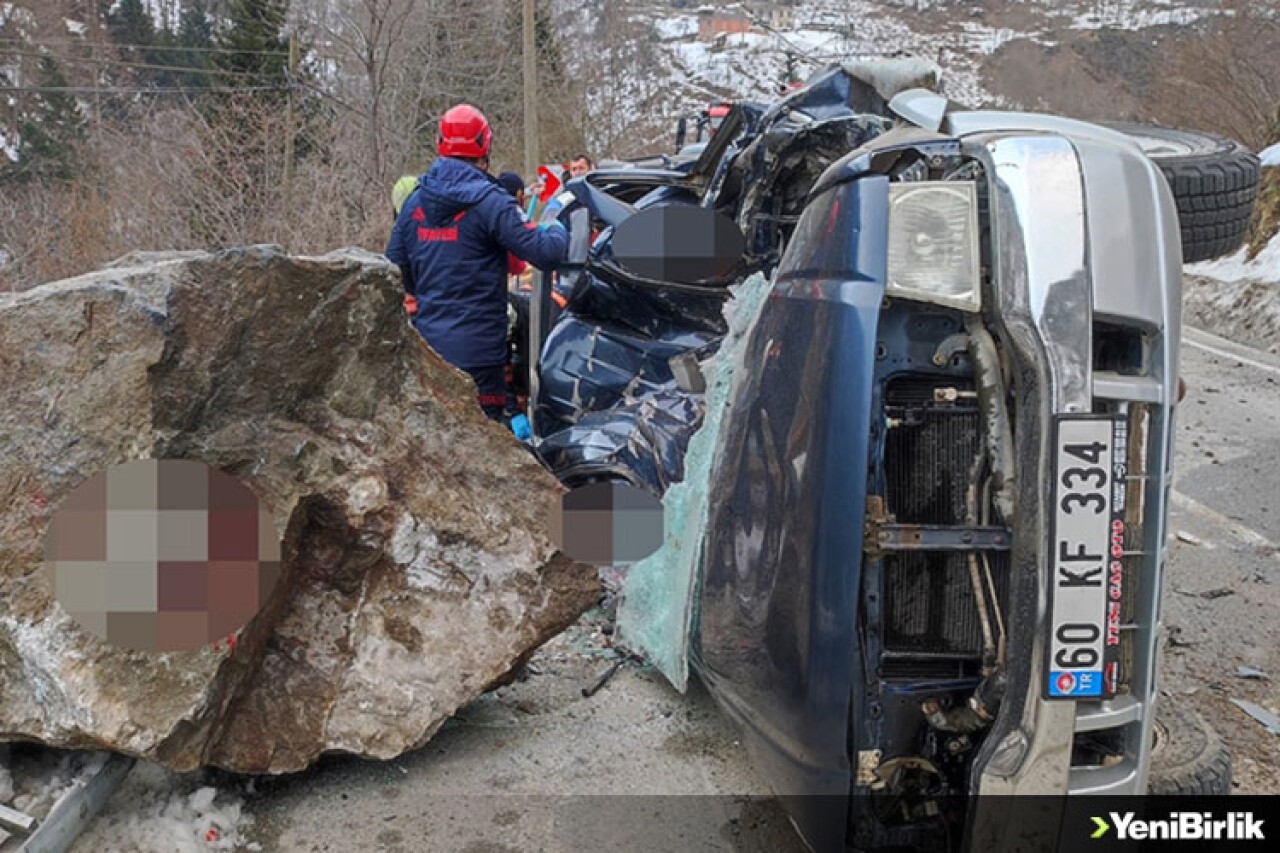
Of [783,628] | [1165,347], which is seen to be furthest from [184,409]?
[1165,347]

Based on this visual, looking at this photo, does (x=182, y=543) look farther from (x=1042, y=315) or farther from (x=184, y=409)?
(x=1042, y=315)

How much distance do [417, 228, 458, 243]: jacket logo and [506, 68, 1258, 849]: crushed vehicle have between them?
2474 millimetres

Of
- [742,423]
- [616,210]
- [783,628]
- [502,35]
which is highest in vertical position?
[502,35]

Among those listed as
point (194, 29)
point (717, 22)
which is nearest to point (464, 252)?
point (194, 29)

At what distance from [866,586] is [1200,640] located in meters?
2.40

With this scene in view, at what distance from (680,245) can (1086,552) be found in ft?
7.69

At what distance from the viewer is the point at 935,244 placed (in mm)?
2100

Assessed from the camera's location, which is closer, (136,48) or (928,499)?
(928,499)

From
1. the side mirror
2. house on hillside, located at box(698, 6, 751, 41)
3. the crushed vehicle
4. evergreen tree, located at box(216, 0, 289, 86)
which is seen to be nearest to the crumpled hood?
the side mirror

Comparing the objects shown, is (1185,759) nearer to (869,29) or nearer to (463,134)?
(463,134)

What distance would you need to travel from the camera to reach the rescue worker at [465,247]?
4453 mm

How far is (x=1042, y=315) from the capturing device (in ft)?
6.52

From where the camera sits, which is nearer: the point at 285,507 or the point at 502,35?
the point at 285,507

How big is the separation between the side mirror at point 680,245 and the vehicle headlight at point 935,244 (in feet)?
6.07
